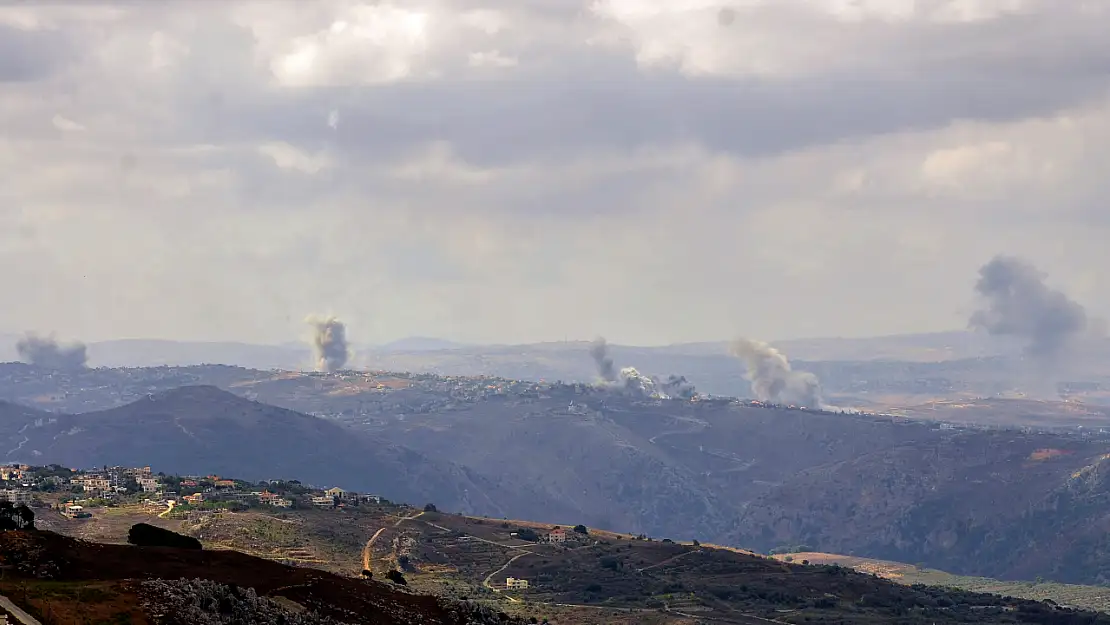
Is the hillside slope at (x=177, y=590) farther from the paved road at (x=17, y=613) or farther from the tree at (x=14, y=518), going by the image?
the tree at (x=14, y=518)

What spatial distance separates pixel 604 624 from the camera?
7451 inches

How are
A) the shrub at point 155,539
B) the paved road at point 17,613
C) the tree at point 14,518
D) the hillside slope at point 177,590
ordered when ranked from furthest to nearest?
1. the shrub at point 155,539
2. the tree at point 14,518
3. the hillside slope at point 177,590
4. the paved road at point 17,613

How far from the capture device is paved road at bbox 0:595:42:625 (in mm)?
81250

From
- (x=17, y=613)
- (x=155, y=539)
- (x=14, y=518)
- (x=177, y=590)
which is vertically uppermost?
(x=14, y=518)

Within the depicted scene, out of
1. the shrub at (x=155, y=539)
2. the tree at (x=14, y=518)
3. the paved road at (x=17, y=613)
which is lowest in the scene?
the shrub at (x=155, y=539)

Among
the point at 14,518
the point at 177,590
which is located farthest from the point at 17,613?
the point at 14,518

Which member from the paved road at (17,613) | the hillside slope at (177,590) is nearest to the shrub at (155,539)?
the hillside slope at (177,590)

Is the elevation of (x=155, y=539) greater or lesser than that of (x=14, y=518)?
lesser

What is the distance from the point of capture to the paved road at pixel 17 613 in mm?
81250

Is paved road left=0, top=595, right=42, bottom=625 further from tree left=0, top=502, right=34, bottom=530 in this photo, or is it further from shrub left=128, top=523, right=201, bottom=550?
shrub left=128, top=523, right=201, bottom=550

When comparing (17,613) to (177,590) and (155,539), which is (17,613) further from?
(155,539)

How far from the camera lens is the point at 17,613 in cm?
8256

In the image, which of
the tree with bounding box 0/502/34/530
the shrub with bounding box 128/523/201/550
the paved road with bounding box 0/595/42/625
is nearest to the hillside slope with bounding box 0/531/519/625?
the paved road with bounding box 0/595/42/625

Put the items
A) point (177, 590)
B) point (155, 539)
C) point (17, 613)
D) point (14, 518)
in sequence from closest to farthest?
→ point (17, 613) → point (177, 590) → point (14, 518) → point (155, 539)
